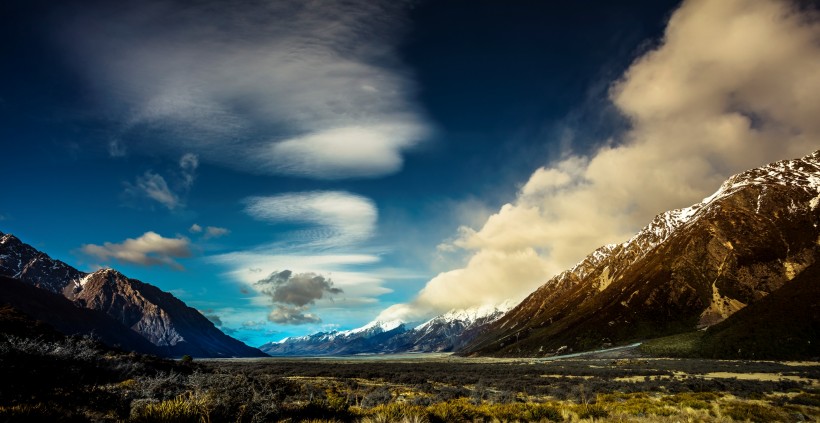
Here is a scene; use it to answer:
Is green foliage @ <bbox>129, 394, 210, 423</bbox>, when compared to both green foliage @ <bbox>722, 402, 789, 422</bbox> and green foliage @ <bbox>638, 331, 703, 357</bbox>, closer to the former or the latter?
green foliage @ <bbox>722, 402, 789, 422</bbox>

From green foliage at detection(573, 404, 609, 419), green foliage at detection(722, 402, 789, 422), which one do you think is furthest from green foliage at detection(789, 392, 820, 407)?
green foliage at detection(573, 404, 609, 419)

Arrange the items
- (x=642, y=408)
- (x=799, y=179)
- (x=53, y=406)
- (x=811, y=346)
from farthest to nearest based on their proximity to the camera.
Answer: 1. (x=799, y=179)
2. (x=811, y=346)
3. (x=642, y=408)
4. (x=53, y=406)

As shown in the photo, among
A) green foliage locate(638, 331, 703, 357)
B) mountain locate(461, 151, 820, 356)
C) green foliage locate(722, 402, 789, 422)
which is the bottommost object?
green foliage locate(638, 331, 703, 357)

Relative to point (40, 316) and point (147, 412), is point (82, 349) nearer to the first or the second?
point (147, 412)

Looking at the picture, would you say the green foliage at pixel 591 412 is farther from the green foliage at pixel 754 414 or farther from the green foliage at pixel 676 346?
the green foliage at pixel 676 346

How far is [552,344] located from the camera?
7032 inches

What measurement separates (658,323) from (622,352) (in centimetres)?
4190

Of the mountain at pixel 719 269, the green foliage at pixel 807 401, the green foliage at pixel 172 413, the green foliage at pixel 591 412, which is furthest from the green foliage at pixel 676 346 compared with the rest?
the green foliage at pixel 172 413

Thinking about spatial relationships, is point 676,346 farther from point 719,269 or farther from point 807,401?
point 807,401

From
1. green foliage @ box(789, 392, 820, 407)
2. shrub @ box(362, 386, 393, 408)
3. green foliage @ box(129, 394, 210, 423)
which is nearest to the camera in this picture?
green foliage @ box(129, 394, 210, 423)

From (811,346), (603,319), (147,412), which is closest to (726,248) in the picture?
(603,319)

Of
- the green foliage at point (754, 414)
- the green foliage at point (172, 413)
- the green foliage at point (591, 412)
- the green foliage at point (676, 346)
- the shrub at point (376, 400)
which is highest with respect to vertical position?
the green foliage at point (172, 413)

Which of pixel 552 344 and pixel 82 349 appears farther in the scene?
pixel 552 344

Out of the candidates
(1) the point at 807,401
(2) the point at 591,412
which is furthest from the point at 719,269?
(2) the point at 591,412
